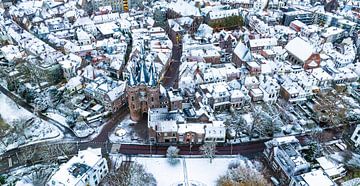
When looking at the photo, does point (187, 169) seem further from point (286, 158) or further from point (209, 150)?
point (286, 158)

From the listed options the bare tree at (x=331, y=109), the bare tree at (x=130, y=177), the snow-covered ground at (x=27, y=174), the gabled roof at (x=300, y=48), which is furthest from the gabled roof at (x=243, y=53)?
the snow-covered ground at (x=27, y=174)

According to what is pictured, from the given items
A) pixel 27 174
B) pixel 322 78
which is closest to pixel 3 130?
pixel 27 174

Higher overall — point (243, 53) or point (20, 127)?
point (243, 53)

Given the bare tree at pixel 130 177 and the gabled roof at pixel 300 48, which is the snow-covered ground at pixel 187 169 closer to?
the bare tree at pixel 130 177

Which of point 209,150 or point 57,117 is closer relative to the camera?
point 209,150

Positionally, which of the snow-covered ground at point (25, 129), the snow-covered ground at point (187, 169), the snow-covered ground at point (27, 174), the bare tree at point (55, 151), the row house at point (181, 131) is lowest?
the snow-covered ground at point (27, 174)
